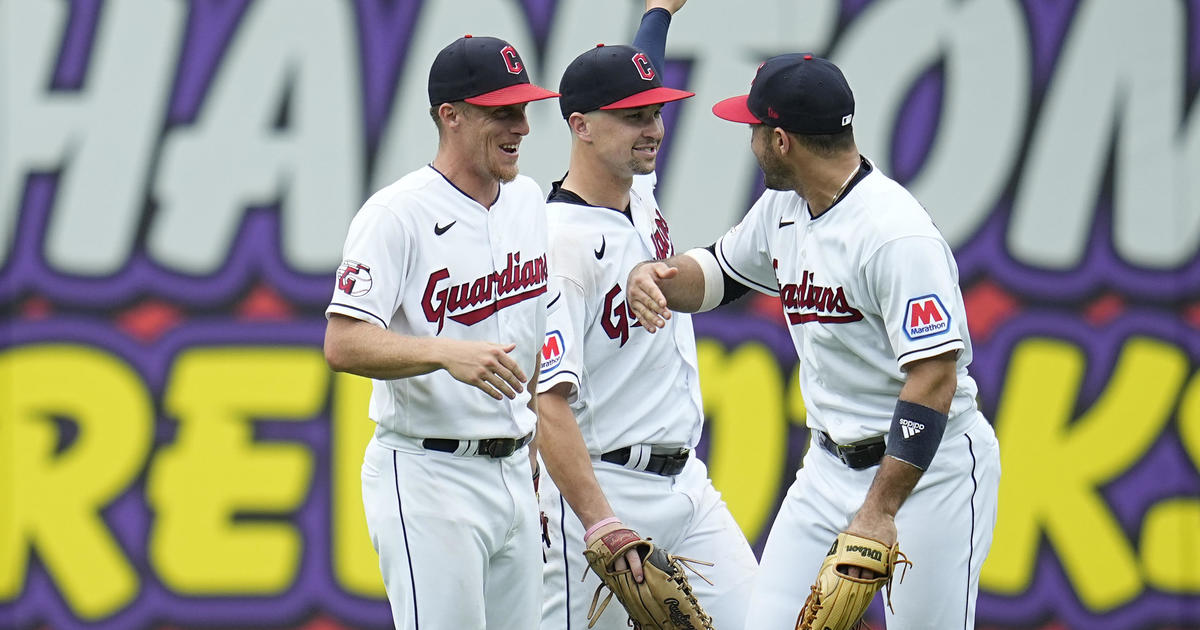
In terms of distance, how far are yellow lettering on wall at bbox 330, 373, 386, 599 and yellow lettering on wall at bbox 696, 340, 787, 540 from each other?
4.57ft

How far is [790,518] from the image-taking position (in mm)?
4102

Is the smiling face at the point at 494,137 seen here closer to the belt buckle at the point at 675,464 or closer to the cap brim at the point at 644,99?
the cap brim at the point at 644,99

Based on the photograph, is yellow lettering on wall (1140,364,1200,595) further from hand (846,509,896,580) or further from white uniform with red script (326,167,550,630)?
white uniform with red script (326,167,550,630)

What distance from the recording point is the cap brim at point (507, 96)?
12.7 ft

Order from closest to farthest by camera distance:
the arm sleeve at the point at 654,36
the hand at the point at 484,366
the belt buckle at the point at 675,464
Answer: the hand at the point at 484,366 < the belt buckle at the point at 675,464 < the arm sleeve at the point at 654,36

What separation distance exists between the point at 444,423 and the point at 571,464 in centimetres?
43

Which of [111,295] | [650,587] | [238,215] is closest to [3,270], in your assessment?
[111,295]

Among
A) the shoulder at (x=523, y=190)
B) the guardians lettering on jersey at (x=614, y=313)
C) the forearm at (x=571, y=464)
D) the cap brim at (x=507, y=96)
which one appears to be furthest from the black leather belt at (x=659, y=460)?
the cap brim at (x=507, y=96)

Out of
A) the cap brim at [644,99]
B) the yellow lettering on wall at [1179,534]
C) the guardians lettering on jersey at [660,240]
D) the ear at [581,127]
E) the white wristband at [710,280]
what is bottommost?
the yellow lettering on wall at [1179,534]

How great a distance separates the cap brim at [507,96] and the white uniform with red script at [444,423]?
24 centimetres

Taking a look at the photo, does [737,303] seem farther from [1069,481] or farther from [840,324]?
[840,324]

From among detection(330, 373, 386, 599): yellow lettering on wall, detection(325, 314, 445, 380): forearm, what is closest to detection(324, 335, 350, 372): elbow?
detection(325, 314, 445, 380): forearm

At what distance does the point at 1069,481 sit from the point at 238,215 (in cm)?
354

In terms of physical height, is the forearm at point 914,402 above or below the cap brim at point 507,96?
below
